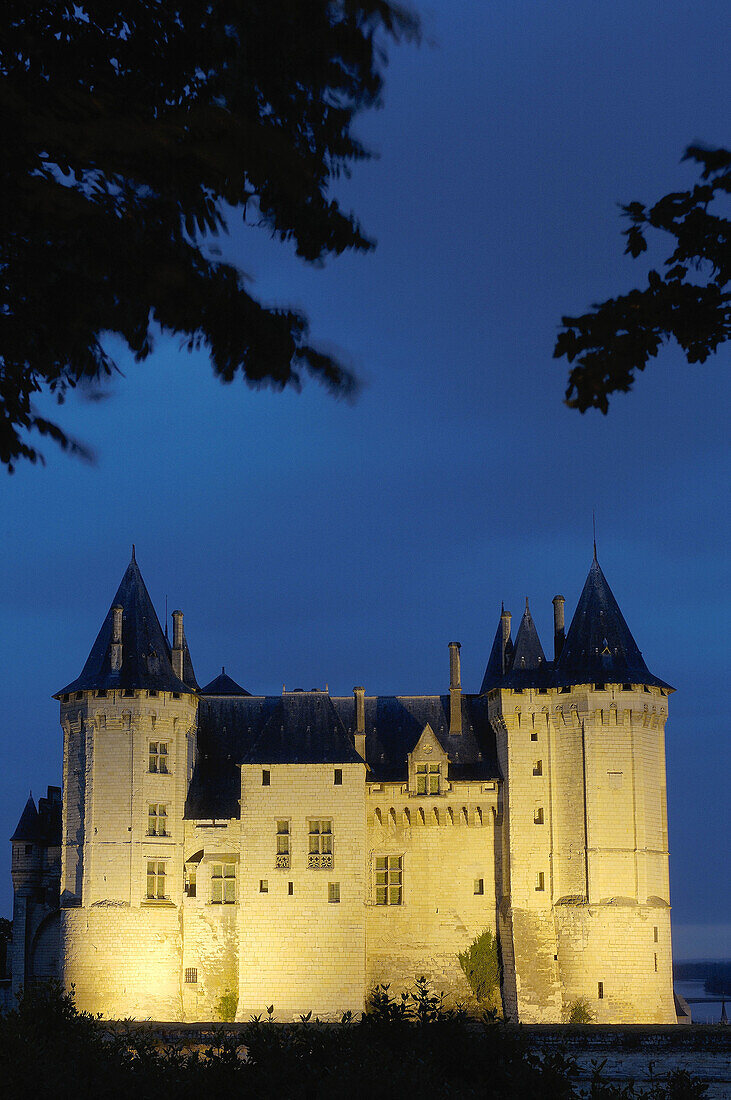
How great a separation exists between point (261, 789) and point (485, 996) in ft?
32.3

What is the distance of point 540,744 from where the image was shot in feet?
152

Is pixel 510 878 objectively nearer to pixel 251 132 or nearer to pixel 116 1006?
pixel 116 1006

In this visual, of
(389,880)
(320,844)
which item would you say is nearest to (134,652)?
(320,844)

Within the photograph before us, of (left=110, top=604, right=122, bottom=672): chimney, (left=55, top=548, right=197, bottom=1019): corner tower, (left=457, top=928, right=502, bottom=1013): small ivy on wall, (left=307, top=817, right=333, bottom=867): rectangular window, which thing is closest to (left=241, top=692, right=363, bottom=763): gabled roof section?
(left=307, top=817, right=333, bottom=867): rectangular window

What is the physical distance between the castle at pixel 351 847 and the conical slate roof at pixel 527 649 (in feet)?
0.34

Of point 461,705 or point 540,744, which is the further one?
point 461,705

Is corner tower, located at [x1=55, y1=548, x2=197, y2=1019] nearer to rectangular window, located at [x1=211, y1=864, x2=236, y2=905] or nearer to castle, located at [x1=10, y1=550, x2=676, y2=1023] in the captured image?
castle, located at [x1=10, y1=550, x2=676, y2=1023]

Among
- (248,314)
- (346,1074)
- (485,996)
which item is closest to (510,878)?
(485,996)

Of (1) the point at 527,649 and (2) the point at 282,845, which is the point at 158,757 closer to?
(2) the point at 282,845

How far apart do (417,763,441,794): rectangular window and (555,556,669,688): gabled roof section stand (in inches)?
205

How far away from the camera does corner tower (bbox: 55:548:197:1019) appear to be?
43.2 metres

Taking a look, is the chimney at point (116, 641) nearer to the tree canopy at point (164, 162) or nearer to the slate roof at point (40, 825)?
the slate roof at point (40, 825)

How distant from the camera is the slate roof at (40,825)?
164ft

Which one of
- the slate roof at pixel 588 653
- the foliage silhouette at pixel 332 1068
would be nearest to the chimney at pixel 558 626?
the slate roof at pixel 588 653
